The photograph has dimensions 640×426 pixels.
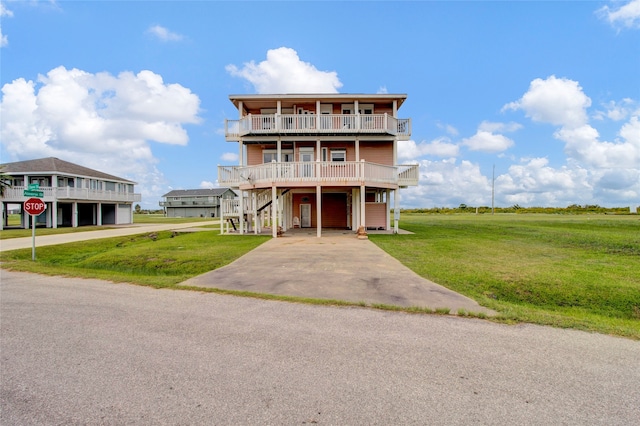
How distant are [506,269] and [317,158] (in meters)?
13.8

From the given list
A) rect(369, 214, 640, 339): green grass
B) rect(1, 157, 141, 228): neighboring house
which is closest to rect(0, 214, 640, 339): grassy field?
rect(369, 214, 640, 339): green grass

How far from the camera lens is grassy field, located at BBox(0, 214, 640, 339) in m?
6.60

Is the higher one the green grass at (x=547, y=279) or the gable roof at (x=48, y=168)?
the gable roof at (x=48, y=168)

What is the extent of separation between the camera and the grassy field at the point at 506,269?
260 inches

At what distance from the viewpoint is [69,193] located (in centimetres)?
3372

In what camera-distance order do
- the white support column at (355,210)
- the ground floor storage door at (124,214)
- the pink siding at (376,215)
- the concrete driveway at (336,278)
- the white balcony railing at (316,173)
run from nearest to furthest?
the concrete driveway at (336,278)
the white balcony railing at (316,173)
the white support column at (355,210)
the pink siding at (376,215)
the ground floor storage door at (124,214)

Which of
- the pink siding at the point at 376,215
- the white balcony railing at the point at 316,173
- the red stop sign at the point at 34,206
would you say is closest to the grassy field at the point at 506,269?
the red stop sign at the point at 34,206

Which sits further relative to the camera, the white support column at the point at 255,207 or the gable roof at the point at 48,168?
the gable roof at the point at 48,168

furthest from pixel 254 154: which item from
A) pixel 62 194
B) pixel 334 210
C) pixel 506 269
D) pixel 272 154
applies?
pixel 62 194

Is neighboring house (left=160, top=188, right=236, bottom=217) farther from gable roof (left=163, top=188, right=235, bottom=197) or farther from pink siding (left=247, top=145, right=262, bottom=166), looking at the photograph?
pink siding (left=247, top=145, right=262, bottom=166)

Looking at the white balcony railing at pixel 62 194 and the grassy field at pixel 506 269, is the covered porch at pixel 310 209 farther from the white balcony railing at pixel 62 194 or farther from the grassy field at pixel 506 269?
the white balcony railing at pixel 62 194

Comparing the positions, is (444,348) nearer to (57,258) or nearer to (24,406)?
(24,406)

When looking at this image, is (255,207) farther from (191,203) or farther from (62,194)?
(191,203)

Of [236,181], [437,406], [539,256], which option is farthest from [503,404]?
[236,181]
